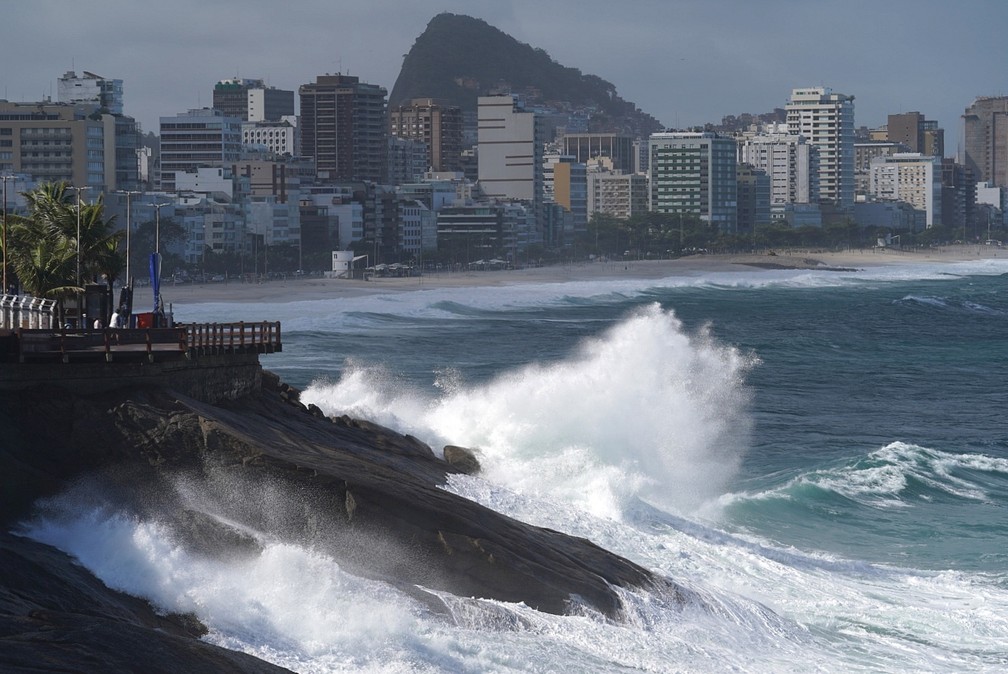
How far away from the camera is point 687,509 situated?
33688 mm

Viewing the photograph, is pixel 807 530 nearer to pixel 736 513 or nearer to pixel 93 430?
pixel 736 513

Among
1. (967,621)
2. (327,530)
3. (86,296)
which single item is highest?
(86,296)

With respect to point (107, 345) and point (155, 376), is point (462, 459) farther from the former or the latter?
point (107, 345)

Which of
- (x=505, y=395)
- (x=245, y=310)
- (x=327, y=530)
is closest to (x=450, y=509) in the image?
(x=327, y=530)

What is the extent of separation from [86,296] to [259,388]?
13.7 ft

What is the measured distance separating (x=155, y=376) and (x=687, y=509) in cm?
1299

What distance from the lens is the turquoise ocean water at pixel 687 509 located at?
68.4 feet

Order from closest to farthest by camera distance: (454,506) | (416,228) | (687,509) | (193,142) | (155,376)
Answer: (454,506), (155,376), (687,509), (416,228), (193,142)

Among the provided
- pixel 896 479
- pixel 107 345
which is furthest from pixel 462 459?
pixel 896 479

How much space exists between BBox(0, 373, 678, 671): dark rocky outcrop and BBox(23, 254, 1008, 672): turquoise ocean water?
1.88ft

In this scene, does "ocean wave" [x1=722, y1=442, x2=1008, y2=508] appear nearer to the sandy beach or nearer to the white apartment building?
the sandy beach

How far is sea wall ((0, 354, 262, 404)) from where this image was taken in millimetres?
24438

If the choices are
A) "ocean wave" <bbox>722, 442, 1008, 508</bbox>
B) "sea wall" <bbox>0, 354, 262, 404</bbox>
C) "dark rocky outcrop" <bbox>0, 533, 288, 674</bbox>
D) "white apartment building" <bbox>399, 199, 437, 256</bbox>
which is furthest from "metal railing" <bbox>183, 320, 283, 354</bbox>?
"white apartment building" <bbox>399, 199, 437, 256</bbox>

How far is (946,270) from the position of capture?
192 metres
